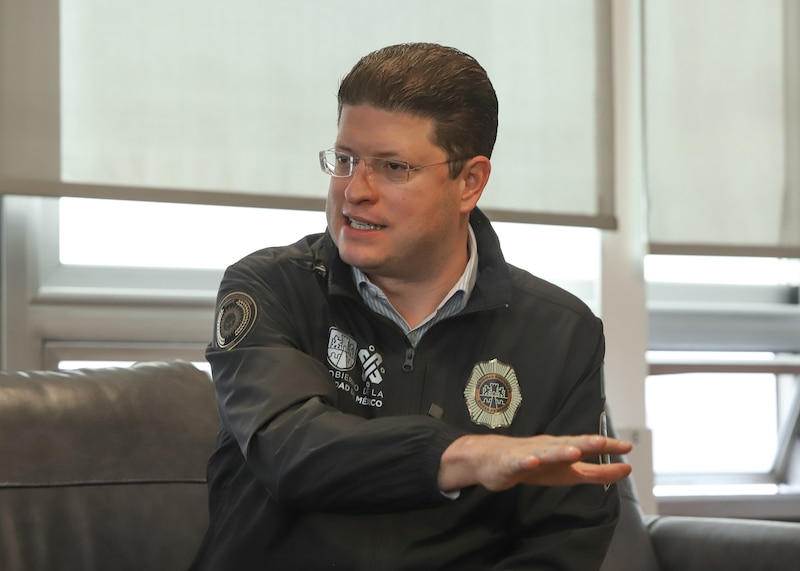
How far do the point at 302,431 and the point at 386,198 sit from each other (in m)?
0.45

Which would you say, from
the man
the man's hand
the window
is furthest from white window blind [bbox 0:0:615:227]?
the man's hand

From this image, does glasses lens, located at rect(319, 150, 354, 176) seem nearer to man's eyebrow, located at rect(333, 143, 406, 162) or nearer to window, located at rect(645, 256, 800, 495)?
man's eyebrow, located at rect(333, 143, 406, 162)

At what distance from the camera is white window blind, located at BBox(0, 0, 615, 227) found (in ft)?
8.74

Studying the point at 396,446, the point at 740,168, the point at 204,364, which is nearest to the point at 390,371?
the point at 396,446

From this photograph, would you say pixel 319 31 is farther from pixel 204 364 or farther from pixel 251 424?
pixel 251 424

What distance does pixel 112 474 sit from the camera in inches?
77.7

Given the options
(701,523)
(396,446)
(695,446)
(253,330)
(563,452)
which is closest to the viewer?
(563,452)

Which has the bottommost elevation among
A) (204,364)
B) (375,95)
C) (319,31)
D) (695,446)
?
(695,446)

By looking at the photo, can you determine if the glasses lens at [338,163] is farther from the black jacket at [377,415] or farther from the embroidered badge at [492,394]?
the embroidered badge at [492,394]

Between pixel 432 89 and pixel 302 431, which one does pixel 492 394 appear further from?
pixel 432 89

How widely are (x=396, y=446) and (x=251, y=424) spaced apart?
240mm

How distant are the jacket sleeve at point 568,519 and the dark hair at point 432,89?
1.55 feet

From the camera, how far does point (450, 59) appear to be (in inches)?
69.9

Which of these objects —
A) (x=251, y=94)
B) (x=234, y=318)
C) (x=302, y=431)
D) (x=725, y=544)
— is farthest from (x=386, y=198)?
(x=251, y=94)
